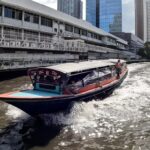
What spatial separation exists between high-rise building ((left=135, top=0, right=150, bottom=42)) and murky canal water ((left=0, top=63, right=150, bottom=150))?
15686 cm

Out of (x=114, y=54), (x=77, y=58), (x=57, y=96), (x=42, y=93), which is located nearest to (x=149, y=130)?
(x=57, y=96)

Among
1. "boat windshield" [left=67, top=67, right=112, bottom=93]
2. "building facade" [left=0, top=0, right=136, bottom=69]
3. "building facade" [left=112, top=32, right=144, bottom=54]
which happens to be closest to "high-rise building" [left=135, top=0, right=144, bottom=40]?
"building facade" [left=112, top=32, right=144, bottom=54]

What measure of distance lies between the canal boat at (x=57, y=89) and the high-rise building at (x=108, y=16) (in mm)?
106527

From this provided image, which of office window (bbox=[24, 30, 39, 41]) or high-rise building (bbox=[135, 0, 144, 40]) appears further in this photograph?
high-rise building (bbox=[135, 0, 144, 40])

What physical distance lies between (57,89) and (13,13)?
83.7ft

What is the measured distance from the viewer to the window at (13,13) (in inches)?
1377

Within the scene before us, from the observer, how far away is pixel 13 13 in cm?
3606

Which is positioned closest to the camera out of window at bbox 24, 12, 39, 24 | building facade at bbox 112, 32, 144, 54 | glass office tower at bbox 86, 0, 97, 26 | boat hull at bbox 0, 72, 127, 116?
boat hull at bbox 0, 72, 127, 116

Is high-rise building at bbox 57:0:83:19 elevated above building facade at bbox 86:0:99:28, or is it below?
above

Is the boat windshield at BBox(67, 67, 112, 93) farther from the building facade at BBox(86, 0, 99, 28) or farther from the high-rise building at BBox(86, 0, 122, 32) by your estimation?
the building facade at BBox(86, 0, 99, 28)

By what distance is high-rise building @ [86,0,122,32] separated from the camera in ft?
390

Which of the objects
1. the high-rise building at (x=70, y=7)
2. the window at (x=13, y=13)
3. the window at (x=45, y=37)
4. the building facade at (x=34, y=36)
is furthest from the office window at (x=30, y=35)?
the high-rise building at (x=70, y=7)

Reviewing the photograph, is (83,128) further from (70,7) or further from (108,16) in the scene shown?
(70,7)

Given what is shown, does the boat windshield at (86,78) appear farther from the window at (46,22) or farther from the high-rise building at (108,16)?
the high-rise building at (108,16)
